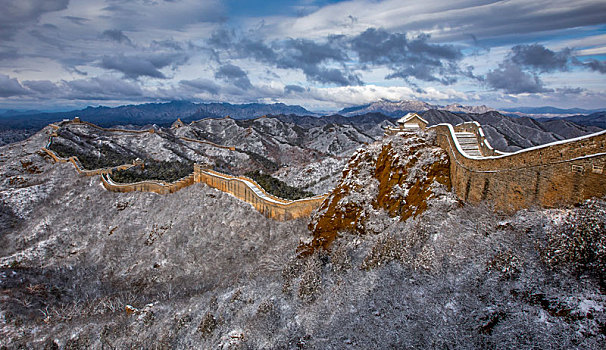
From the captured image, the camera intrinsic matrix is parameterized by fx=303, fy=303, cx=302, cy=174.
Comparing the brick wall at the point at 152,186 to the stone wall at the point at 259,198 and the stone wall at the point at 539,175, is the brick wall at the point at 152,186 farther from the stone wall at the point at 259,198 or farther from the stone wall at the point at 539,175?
the stone wall at the point at 539,175

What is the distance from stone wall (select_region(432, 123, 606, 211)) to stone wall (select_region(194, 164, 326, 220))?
1521 cm

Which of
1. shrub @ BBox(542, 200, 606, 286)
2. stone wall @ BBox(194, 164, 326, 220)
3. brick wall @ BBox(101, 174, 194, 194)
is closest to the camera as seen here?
shrub @ BBox(542, 200, 606, 286)

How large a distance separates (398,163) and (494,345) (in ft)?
41.4

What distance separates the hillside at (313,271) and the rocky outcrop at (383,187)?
0.11m

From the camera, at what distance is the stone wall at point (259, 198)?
29453 mm

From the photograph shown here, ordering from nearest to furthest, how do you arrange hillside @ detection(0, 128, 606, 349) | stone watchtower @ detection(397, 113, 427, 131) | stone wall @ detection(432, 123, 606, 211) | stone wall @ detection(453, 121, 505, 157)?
hillside @ detection(0, 128, 606, 349) → stone wall @ detection(432, 123, 606, 211) → stone wall @ detection(453, 121, 505, 157) → stone watchtower @ detection(397, 113, 427, 131)

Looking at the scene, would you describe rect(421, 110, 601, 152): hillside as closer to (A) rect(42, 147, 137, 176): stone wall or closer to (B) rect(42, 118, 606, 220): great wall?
(B) rect(42, 118, 606, 220): great wall

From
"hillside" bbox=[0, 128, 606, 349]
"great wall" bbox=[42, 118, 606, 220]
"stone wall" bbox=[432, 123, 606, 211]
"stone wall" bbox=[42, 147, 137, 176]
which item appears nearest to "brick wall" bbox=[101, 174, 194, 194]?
"hillside" bbox=[0, 128, 606, 349]

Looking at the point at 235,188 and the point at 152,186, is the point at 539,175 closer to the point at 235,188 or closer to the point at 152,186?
the point at 235,188

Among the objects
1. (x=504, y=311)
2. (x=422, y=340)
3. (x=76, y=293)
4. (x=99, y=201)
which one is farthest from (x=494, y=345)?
(x=99, y=201)

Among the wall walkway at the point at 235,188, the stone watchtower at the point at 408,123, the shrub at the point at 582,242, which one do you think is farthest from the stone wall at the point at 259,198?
the shrub at the point at 582,242

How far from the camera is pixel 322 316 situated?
46.7ft

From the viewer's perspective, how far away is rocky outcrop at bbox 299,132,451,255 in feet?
57.4

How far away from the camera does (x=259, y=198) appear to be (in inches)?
1314
